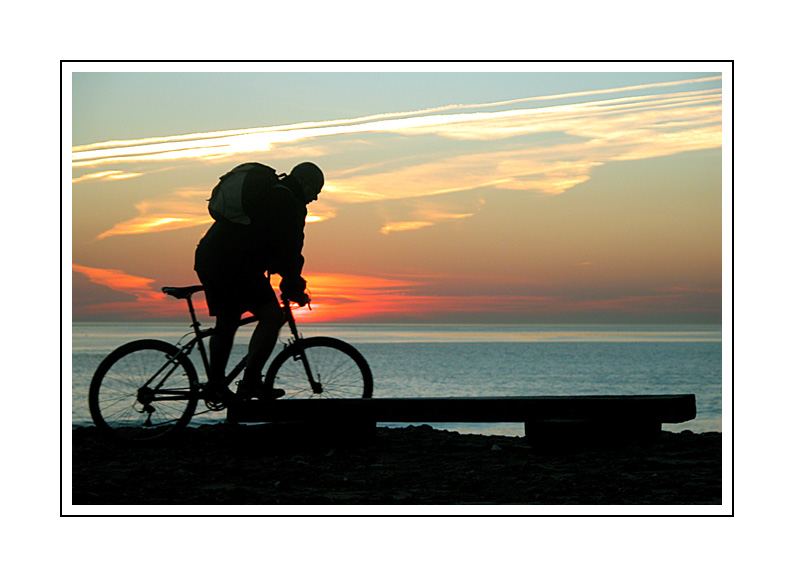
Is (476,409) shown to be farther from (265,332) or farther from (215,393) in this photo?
(215,393)

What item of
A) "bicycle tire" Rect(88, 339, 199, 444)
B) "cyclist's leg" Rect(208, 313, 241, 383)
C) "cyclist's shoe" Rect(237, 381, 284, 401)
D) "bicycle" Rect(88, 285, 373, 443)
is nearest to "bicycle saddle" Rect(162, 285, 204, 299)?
"bicycle" Rect(88, 285, 373, 443)

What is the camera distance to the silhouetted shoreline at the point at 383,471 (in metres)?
5.40

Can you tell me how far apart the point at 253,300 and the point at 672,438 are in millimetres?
3997

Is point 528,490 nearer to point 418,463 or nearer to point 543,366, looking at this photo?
point 418,463

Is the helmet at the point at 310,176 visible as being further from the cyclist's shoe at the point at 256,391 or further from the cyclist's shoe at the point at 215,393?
the cyclist's shoe at the point at 215,393

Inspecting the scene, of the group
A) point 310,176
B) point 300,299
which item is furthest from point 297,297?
point 310,176

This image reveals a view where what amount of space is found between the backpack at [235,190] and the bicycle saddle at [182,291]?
26.3 inches

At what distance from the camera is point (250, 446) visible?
685 centimetres

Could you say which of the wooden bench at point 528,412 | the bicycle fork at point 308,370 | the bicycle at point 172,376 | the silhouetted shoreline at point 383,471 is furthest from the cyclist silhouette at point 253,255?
the silhouetted shoreline at point 383,471

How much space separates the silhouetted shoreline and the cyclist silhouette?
1.97 feet

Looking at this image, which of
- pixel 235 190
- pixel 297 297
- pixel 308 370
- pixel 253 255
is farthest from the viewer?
pixel 308 370

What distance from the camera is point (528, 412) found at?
6.66 m

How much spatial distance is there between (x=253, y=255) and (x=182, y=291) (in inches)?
27.3
